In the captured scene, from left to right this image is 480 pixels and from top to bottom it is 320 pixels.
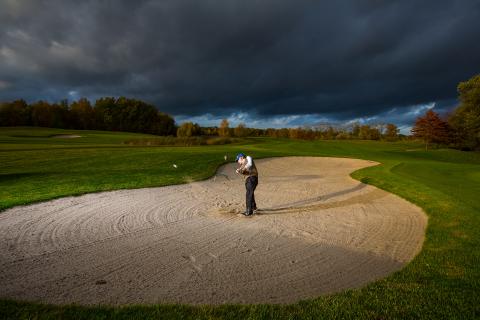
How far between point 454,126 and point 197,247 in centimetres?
6635

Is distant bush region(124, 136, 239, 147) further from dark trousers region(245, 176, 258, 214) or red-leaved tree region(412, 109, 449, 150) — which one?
red-leaved tree region(412, 109, 449, 150)

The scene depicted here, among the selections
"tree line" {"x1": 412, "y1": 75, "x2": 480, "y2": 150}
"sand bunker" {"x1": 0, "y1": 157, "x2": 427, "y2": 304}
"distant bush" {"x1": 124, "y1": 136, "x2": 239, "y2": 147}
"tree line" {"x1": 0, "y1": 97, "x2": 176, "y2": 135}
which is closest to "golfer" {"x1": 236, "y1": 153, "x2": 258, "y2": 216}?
"sand bunker" {"x1": 0, "y1": 157, "x2": 427, "y2": 304}

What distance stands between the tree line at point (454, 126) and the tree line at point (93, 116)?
88398mm

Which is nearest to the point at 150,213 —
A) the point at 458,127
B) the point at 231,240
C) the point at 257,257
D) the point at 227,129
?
the point at 231,240

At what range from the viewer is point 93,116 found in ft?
346

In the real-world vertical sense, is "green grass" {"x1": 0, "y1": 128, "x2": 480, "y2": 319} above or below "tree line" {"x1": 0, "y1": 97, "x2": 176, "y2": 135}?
below

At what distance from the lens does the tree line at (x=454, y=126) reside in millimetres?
53094

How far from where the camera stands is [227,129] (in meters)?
105

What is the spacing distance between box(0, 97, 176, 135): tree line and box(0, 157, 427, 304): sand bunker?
95937mm

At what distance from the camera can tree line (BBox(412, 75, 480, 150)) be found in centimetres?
5309

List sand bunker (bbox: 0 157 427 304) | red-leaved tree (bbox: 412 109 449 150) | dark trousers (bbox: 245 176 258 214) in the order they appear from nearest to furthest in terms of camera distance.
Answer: sand bunker (bbox: 0 157 427 304) < dark trousers (bbox: 245 176 258 214) < red-leaved tree (bbox: 412 109 449 150)

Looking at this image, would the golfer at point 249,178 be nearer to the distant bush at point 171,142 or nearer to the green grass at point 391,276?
the green grass at point 391,276

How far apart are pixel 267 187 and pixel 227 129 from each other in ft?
290

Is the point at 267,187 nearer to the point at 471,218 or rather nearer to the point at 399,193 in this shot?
the point at 399,193
